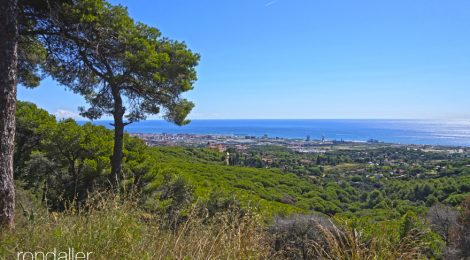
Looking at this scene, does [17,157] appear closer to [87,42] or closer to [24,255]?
[87,42]

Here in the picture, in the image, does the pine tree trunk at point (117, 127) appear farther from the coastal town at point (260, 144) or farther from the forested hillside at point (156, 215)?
the coastal town at point (260, 144)

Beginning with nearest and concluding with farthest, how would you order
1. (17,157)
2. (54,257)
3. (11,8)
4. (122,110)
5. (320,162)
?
(54,257)
(11,8)
(122,110)
(17,157)
(320,162)

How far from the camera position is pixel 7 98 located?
12.2ft

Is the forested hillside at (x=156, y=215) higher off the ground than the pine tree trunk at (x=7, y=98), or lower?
lower

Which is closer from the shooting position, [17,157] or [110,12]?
[110,12]

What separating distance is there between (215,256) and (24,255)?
1330 mm

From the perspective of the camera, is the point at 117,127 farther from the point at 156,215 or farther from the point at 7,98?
the point at 156,215

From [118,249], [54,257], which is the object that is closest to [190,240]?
[118,249]

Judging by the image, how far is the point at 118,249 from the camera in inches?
97.8

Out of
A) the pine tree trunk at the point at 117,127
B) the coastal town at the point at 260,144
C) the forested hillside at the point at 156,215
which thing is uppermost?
the pine tree trunk at the point at 117,127

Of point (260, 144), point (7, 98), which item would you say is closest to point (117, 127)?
point (7, 98)

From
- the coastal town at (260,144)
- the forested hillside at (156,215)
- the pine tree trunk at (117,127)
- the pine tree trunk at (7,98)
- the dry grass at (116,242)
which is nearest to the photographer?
the dry grass at (116,242)

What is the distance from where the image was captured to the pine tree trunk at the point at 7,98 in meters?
3.67

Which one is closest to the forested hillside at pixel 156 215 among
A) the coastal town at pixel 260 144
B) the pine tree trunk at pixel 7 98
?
the pine tree trunk at pixel 7 98
